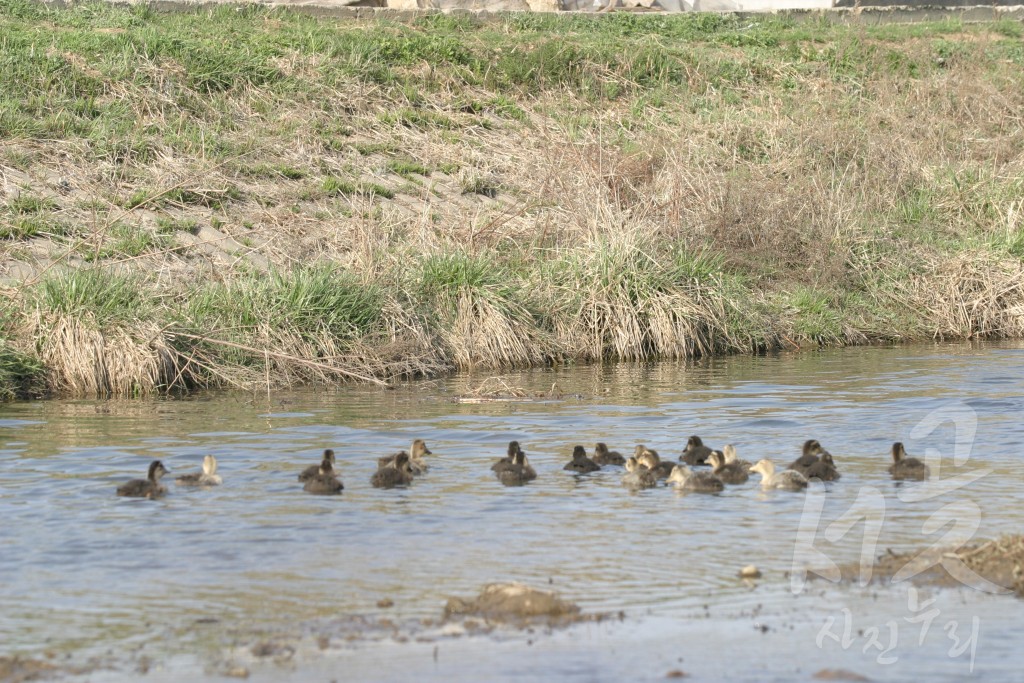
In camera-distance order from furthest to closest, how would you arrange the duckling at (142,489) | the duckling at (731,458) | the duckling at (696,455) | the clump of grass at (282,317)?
the clump of grass at (282,317) → the duckling at (696,455) → the duckling at (731,458) → the duckling at (142,489)

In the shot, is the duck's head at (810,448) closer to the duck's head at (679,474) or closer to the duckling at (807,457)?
the duckling at (807,457)

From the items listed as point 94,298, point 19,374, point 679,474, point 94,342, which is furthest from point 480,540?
point 19,374

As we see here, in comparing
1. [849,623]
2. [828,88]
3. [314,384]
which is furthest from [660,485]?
[828,88]

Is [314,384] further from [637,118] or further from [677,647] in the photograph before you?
[637,118]

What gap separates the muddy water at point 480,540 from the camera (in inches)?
266

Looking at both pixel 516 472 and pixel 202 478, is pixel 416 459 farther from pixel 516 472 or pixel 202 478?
pixel 202 478

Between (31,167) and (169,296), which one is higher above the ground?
(31,167)

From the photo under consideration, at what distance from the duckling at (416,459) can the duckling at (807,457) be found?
2.88m

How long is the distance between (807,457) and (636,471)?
1336 millimetres

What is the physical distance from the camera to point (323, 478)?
10008mm

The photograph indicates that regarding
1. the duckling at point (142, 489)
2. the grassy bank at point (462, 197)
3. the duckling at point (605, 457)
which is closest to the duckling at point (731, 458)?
the duckling at point (605, 457)

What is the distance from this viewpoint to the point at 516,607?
287 inches

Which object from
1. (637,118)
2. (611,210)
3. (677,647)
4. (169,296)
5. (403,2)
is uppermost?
(403,2)

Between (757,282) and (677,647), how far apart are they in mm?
13326
